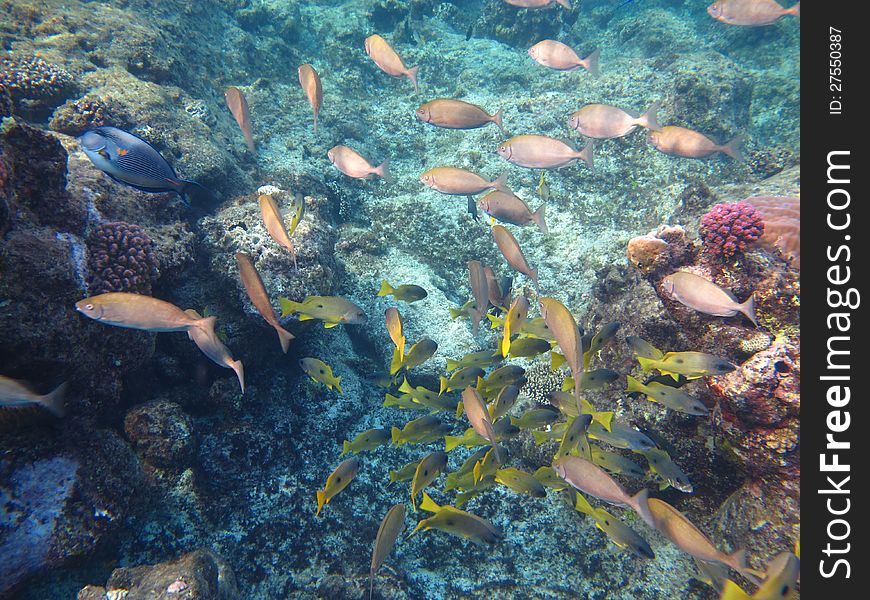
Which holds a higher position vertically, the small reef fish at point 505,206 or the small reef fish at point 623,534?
the small reef fish at point 505,206

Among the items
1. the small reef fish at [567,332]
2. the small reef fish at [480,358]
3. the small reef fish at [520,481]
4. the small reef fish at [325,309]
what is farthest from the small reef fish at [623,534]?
the small reef fish at [325,309]

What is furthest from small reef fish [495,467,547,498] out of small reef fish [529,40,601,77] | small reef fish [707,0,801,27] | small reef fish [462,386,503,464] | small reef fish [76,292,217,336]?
small reef fish [707,0,801,27]

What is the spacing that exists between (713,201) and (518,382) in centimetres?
418

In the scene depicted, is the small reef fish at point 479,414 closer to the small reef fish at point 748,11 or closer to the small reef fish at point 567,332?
the small reef fish at point 567,332

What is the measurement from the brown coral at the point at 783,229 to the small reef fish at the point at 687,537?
2.85m

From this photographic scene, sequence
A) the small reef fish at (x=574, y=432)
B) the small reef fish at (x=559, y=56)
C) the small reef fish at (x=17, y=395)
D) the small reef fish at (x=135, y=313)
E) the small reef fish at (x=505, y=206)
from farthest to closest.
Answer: the small reef fish at (x=559, y=56)
the small reef fish at (x=505, y=206)
the small reef fish at (x=574, y=432)
the small reef fish at (x=135, y=313)
the small reef fish at (x=17, y=395)

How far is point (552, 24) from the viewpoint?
12.8 m

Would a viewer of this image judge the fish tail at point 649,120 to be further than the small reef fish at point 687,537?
Yes

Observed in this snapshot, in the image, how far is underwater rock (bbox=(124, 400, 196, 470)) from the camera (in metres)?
3.54

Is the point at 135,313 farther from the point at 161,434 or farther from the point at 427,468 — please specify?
the point at 427,468

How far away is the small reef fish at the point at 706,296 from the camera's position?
311cm

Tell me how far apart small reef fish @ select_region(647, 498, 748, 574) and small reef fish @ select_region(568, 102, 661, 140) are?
4.35 metres

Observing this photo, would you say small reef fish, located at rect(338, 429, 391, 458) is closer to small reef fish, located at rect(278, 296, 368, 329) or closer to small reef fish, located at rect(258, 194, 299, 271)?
small reef fish, located at rect(278, 296, 368, 329)
